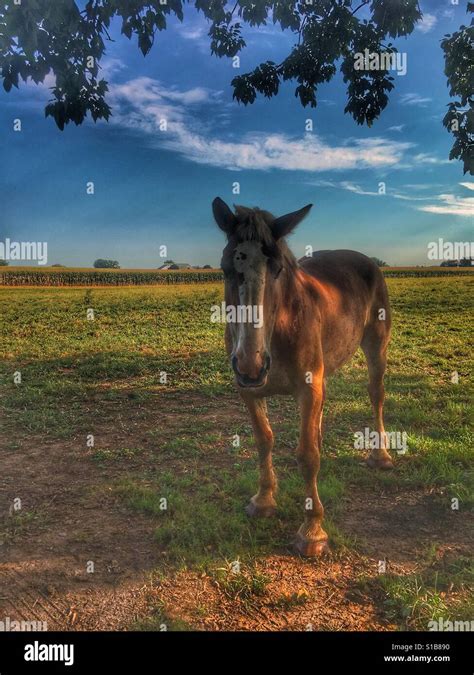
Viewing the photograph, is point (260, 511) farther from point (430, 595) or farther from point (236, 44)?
point (236, 44)

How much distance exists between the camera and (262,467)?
15.1ft

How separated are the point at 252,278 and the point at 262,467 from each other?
7.32 ft

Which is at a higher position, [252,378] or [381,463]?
[252,378]

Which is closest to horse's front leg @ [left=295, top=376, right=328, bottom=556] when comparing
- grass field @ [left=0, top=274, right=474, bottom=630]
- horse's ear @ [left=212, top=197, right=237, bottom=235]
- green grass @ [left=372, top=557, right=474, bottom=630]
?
grass field @ [left=0, top=274, right=474, bottom=630]

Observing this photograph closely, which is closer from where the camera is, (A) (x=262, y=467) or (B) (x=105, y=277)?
(A) (x=262, y=467)

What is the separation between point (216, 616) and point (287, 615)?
49 centimetres

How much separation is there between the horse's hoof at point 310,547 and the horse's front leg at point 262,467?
1.93 ft

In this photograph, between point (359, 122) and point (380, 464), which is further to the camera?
point (359, 122)

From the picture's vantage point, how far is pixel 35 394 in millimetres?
8672

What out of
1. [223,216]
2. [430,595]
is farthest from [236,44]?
[430,595]

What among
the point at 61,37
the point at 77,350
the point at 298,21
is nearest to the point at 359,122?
the point at 298,21

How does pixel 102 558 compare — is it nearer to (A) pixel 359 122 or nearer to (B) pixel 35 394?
(B) pixel 35 394

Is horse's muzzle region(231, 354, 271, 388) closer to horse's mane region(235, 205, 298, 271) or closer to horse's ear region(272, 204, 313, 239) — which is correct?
horse's mane region(235, 205, 298, 271)

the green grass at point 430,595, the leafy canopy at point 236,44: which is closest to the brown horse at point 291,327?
the green grass at point 430,595
